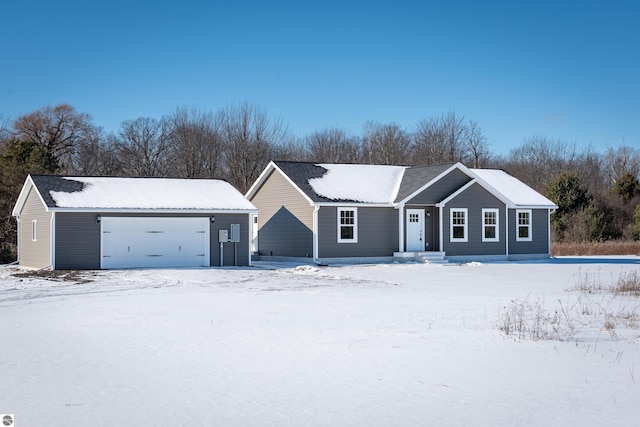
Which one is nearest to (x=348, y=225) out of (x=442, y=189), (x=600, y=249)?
(x=442, y=189)

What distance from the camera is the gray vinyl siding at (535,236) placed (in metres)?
39.4

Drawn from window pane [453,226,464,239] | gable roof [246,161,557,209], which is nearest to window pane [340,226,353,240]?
gable roof [246,161,557,209]

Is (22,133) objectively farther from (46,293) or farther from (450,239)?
(46,293)

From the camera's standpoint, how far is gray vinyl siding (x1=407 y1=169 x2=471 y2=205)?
36.5 metres

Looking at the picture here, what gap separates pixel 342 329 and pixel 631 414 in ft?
20.9

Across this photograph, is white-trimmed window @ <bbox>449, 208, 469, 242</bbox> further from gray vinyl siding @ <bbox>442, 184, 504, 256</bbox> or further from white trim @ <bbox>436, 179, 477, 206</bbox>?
white trim @ <bbox>436, 179, 477, 206</bbox>

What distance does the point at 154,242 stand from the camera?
3203cm

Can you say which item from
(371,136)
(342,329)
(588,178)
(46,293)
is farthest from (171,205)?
(588,178)

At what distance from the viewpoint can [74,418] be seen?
772 cm

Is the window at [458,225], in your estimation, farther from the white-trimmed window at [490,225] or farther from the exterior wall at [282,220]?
the exterior wall at [282,220]

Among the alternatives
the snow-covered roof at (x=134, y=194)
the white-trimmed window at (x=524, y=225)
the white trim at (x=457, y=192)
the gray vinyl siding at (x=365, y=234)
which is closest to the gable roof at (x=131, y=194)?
the snow-covered roof at (x=134, y=194)

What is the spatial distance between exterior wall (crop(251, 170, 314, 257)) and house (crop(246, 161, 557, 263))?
4 centimetres

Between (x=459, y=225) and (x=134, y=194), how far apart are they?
14842mm

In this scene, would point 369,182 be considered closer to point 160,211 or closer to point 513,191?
point 513,191
